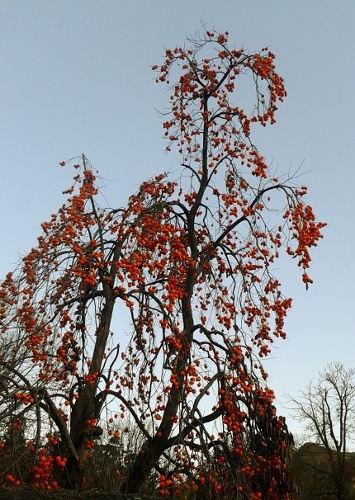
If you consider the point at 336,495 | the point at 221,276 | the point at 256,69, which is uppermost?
the point at 256,69

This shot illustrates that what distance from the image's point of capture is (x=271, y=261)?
21.3ft

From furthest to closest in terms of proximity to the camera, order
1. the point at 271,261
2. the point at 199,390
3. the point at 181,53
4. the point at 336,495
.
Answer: the point at 336,495 < the point at 181,53 < the point at 271,261 < the point at 199,390

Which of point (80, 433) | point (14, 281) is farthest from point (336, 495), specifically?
point (14, 281)

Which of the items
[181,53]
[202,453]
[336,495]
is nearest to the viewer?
[202,453]

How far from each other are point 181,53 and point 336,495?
1575 centimetres

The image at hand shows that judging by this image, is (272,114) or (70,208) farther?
(272,114)

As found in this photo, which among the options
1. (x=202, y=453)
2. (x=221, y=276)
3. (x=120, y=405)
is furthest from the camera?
(x=221, y=276)

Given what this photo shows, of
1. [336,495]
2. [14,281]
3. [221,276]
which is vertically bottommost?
[336,495]

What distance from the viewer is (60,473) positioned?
533 centimetres

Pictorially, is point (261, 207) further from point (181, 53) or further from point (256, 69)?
point (181, 53)

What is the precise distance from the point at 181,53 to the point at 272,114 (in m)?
1.60

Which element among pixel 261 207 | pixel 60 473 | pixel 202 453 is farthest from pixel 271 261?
pixel 60 473

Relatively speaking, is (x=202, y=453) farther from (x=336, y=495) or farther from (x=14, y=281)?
(x=336, y=495)

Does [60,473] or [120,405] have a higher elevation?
[120,405]
